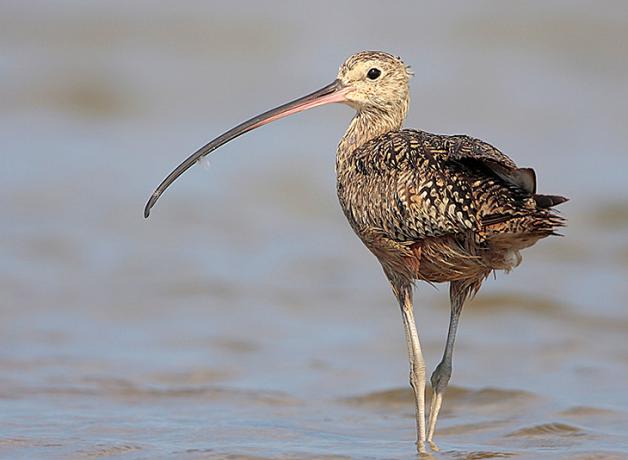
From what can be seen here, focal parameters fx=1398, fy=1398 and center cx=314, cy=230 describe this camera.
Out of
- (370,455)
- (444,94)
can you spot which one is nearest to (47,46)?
(444,94)

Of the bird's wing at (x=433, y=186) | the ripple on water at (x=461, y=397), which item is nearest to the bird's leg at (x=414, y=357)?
the bird's wing at (x=433, y=186)

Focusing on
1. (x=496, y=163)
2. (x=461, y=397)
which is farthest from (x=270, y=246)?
(x=496, y=163)

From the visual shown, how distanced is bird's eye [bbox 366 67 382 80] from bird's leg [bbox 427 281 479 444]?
1.24 metres

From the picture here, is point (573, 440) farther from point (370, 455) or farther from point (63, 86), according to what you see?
point (63, 86)

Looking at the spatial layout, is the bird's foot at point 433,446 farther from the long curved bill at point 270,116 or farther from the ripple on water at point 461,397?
the long curved bill at point 270,116

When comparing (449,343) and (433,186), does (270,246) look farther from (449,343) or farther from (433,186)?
(433,186)

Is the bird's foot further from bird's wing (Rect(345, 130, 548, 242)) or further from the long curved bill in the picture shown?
the long curved bill

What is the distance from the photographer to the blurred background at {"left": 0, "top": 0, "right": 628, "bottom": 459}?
26.7ft

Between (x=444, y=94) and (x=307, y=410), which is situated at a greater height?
(x=444, y=94)

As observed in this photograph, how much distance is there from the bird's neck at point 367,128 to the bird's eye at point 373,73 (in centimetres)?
19

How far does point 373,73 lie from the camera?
7844mm

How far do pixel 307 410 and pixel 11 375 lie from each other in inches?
76.0

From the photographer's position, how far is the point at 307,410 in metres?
8.43

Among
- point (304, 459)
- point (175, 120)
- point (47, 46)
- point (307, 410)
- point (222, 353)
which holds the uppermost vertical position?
point (47, 46)
